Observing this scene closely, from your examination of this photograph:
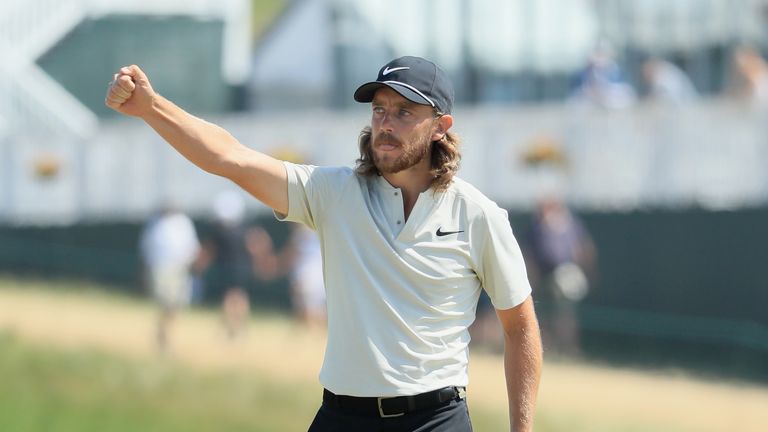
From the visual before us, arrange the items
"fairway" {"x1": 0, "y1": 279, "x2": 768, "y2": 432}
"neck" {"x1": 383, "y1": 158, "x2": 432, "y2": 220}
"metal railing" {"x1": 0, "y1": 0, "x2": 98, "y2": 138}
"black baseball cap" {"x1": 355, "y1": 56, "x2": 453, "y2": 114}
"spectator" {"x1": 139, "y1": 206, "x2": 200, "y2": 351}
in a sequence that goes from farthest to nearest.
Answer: "metal railing" {"x1": 0, "y1": 0, "x2": 98, "y2": 138} < "spectator" {"x1": 139, "y1": 206, "x2": 200, "y2": 351} < "fairway" {"x1": 0, "y1": 279, "x2": 768, "y2": 432} < "neck" {"x1": 383, "y1": 158, "x2": 432, "y2": 220} < "black baseball cap" {"x1": 355, "y1": 56, "x2": 453, "y2": 114}

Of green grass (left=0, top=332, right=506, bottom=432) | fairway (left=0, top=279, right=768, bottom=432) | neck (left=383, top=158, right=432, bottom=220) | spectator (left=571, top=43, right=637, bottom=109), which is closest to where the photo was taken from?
neck (left=383, top=158, right=432, bottom=220)

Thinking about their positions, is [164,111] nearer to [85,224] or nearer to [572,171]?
[572,171]

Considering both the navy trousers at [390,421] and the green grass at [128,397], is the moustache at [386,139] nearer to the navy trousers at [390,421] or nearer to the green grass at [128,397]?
the navy trousers at [390,421]

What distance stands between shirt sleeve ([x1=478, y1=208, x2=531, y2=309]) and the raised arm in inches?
30.1

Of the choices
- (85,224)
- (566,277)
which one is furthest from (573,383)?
(85,224)

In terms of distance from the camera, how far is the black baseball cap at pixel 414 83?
188 inches

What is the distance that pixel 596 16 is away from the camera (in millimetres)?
20922

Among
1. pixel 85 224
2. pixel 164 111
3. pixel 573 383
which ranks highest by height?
pixel 164 111

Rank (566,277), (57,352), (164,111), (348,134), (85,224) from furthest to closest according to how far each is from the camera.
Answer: (85,224) < (348,134) < (566,277) < (57,352) < (164,111)

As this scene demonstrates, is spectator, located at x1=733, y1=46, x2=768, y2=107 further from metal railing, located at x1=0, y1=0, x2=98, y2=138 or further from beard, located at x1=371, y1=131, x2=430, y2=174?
beard, located at x1=371, y1=131, x2=430, y2=174

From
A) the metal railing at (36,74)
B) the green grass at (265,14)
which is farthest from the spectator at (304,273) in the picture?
the green grass at (265,14)

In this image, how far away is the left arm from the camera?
4.95 meters

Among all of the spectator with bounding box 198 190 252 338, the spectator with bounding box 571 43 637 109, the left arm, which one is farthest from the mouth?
the spectator with bounding box 571 43 637 109

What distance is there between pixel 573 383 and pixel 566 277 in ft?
6.86
